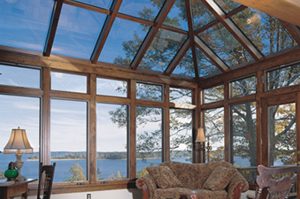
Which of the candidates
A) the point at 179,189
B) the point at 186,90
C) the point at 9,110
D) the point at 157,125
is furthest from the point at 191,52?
the point at 9,110

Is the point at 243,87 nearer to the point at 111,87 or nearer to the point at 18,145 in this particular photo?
the point at 111,87

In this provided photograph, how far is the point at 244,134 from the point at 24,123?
440 centimetres

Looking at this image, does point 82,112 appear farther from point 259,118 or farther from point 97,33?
point 259,118

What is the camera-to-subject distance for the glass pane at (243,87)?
6621 millimetres

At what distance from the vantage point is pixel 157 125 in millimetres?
7430

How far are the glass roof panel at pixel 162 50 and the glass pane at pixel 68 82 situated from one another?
1.39 meters

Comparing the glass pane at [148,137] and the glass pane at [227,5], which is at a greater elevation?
the glass pane at [227,5]

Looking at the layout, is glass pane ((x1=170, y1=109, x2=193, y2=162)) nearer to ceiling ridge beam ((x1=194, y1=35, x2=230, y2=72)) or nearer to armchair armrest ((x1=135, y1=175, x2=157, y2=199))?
ceiling ridge beam ((x1=194, y1=35, x2=230, y2=72))

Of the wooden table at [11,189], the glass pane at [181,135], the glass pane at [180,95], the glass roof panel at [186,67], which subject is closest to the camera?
the wooden table at [11,189]

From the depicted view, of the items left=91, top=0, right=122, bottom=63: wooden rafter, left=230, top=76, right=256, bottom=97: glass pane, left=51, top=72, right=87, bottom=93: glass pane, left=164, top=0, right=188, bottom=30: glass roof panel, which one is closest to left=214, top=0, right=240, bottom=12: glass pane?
left=164, top=0, right=188, bottom=30: glass roof panel

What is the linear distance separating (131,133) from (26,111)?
221 centimetres

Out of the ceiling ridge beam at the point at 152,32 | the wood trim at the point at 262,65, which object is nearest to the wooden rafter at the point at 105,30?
the ceiling ridge beam at the point at 152,32

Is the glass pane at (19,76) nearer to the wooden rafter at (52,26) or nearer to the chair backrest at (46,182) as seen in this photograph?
the wooden rafter at (52,26)

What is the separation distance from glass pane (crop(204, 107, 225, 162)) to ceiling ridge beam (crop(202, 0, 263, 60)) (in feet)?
5.24
